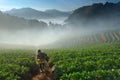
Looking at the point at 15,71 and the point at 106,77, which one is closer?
the point at 106,77

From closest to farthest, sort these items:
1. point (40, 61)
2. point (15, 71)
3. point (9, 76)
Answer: point (9, 76), point (15, 71), point (40, 61)

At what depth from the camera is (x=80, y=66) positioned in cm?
2422

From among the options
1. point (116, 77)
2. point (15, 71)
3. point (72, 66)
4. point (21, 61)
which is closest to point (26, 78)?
point (15, 71)

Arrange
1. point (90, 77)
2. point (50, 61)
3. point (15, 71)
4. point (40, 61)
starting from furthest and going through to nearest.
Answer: point (50, 61)
point (40, 61)
point (15, 71)
point (90, 77)

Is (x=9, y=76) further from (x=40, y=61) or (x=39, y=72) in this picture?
(x=39, y=72)

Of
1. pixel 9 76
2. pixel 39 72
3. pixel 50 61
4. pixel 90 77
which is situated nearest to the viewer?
pixel 90 77

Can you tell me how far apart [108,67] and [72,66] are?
257cm

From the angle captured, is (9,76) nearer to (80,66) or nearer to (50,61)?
(80,66)

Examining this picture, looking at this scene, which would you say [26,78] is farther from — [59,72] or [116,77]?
[116,77]

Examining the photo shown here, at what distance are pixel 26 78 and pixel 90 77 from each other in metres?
7.07

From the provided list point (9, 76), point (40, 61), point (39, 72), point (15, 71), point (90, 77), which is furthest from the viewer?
point (39, 72)

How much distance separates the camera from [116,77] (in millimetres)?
19578

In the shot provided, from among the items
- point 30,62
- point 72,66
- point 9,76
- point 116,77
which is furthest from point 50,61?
point 116,77

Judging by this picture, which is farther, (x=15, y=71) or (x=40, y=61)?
(x=40, y=61)
